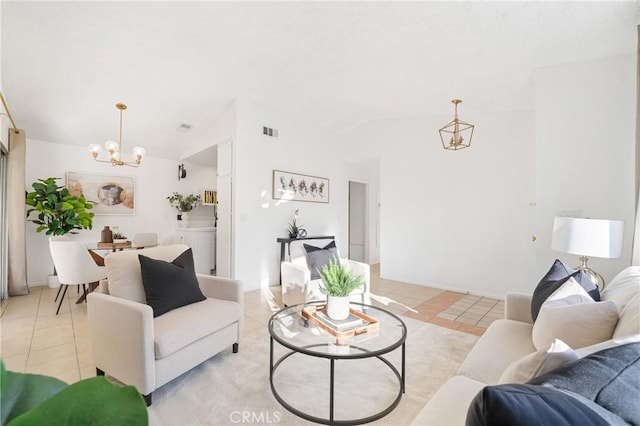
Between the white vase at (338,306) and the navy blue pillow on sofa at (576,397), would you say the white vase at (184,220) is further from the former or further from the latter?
the navy blue pillow on sofa at (576,397)

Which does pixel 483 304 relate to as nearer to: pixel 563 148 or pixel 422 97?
pixel 563 148

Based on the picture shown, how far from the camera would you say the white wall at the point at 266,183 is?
14.3 feet

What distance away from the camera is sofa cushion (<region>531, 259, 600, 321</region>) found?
5.44 feet

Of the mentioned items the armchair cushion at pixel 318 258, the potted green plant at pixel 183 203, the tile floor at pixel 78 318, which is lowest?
the tile floor at pixel 78 318

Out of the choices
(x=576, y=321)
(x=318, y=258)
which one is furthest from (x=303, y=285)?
(x=576, y=321)

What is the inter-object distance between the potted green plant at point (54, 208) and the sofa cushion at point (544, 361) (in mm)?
5405

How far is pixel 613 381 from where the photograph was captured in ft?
2.31

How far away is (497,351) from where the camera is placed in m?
1.62

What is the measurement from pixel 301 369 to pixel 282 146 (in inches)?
→ 143

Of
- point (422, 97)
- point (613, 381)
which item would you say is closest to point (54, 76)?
point (422, 97)

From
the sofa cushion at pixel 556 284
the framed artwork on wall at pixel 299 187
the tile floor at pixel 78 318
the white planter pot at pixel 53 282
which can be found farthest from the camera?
the framed artwork on wall at pixel 299 187

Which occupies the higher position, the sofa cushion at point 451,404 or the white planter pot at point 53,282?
the sofa cushion at point 451,404

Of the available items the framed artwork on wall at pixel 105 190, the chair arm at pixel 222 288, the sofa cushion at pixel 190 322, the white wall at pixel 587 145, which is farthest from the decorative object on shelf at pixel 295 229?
the white wall at pixel 587 145

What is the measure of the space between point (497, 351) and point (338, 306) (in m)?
0.96
